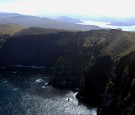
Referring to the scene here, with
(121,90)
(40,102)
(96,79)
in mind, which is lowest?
(40,102)

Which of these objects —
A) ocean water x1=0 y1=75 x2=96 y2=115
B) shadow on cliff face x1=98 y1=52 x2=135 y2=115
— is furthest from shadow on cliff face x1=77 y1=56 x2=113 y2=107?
shadow on cliff face x1=98 y1=52 x2=135 y2=115

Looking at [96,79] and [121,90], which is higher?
[121,90]

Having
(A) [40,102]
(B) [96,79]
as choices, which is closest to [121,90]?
(B) [96,79]

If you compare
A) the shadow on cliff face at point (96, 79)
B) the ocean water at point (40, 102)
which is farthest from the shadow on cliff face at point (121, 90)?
the shadow on cliff face at point (96, 79)

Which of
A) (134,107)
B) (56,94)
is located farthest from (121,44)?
(134,107)

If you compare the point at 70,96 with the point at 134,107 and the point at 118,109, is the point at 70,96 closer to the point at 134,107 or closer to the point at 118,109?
the point at 118,109

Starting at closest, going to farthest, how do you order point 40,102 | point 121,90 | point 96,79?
point 121,90 < point 40,102 < point 96,79

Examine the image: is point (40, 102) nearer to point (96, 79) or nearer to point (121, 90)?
point (96, 79)
